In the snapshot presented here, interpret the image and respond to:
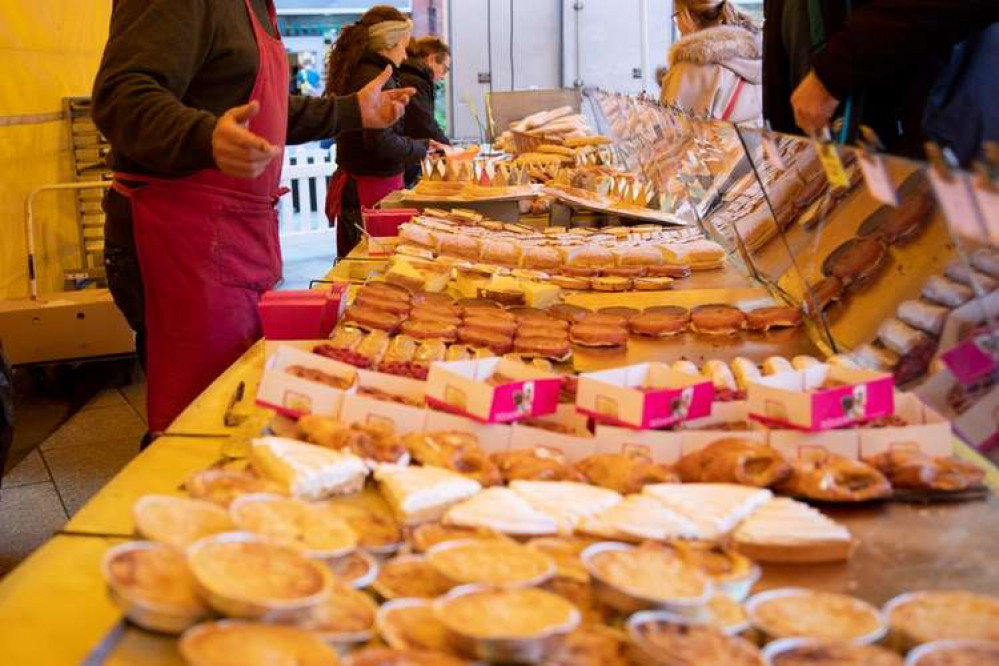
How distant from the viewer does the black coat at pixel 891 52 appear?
117 inches

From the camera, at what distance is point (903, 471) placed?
189cm

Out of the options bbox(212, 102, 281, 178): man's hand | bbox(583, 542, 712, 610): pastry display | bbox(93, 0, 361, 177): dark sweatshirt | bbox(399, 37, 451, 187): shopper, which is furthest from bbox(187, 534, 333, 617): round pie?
bbox(399, 37, 451, 187): shopper

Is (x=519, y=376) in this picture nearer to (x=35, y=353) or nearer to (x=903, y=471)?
(x=903, y=471)

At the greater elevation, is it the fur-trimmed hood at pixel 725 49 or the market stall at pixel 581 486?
the fur-trimmed hood at pixel 725 49

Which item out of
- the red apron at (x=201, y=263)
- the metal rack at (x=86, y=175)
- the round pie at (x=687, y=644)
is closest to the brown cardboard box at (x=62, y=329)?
the metal rack at (x=86, y=175)

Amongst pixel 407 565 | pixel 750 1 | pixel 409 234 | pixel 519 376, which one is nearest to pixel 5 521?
pixel 409 234

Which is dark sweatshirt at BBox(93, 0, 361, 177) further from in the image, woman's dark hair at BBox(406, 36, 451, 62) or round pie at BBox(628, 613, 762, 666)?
woman's dark hair at BBox(406, 36, 451, 62)

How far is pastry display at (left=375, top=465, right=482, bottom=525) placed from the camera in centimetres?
171

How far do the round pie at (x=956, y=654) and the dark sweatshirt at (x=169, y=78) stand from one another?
210cm

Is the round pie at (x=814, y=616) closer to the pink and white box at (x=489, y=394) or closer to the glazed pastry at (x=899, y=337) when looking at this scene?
the pink and white box at (x=489, y=394)

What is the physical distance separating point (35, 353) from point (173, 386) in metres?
3.02

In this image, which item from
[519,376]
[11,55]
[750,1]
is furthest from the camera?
[750,1]

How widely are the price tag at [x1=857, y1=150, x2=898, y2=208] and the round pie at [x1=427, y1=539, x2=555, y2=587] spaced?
0.92 metres

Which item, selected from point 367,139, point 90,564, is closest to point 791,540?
point 90,564
